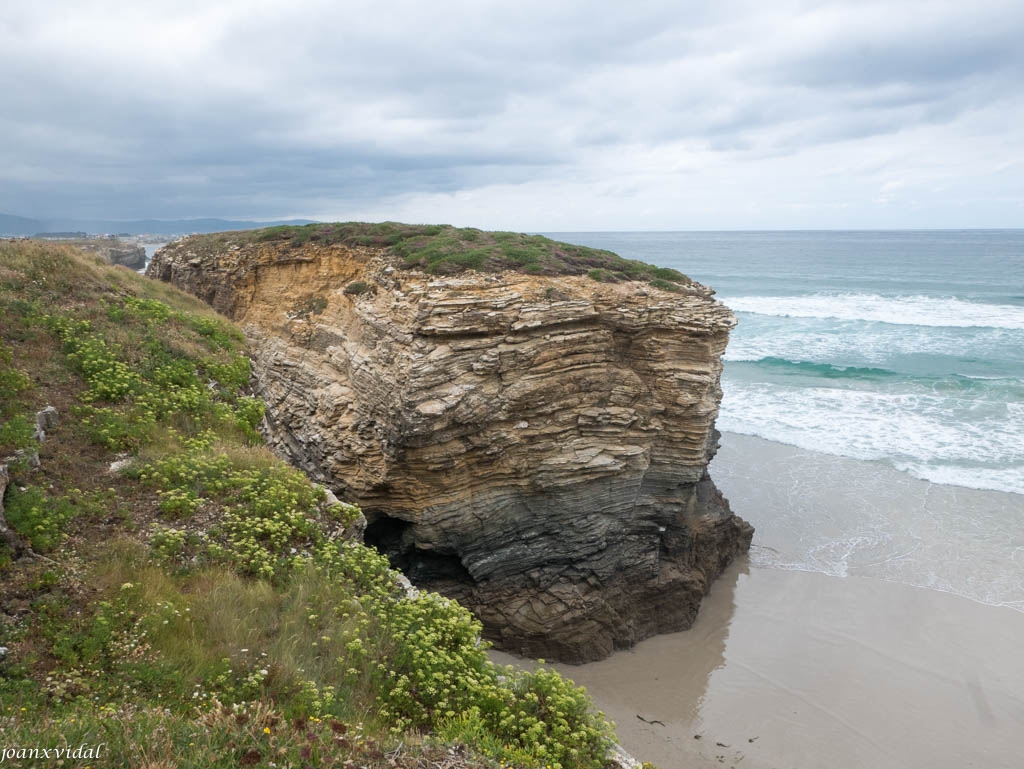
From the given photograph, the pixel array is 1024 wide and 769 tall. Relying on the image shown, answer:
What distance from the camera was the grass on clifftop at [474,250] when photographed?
1484cm

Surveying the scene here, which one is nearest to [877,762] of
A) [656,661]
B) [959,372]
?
[656,661]

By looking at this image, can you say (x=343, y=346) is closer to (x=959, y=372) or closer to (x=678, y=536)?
(x=678, y=536)

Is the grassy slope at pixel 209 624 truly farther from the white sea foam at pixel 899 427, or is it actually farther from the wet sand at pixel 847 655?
the white sea foam at pixel 899 427

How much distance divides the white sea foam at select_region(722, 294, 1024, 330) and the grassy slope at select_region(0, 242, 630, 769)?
47.5 m

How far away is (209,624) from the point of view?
6441 millimetres

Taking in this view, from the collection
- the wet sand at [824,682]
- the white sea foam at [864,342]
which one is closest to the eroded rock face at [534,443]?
the wet sand at [824,682]

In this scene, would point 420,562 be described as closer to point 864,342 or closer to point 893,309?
point 864,342

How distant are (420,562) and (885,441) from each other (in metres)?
18.4

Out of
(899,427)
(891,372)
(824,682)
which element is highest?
(891,372)

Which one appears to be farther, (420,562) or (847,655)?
(420,562)

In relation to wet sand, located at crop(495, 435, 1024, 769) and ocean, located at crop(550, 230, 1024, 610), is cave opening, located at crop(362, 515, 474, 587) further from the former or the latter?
ocean, located at crop(550, 230, 1024, 610)

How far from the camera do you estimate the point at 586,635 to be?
13445 mm

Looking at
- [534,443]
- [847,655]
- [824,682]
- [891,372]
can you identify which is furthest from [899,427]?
[534,443]

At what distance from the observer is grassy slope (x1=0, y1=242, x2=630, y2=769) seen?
493 centimetres
